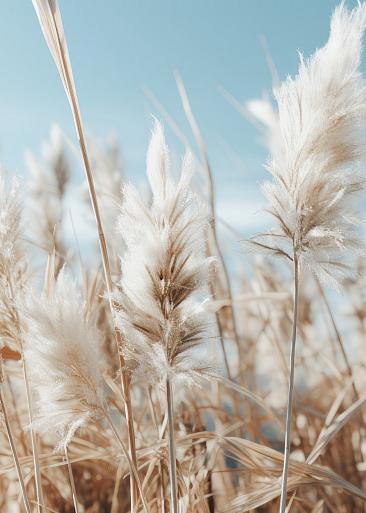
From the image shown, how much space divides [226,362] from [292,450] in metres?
0.62

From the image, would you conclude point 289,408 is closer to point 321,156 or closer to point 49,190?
point 321,156

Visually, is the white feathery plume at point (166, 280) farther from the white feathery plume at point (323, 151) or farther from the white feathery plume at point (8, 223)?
the white feathery plume at point (8, 223)

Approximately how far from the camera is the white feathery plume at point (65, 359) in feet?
2.62

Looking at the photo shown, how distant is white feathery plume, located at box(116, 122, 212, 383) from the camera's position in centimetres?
74

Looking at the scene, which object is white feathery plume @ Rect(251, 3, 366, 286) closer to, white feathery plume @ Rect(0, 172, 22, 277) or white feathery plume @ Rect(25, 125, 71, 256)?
white feathery plume @ Rect(0, 172, 22, 277)

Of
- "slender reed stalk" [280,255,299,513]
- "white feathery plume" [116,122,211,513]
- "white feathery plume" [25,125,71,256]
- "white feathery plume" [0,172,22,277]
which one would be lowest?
"slender reed stalk" [280,255,299,513]

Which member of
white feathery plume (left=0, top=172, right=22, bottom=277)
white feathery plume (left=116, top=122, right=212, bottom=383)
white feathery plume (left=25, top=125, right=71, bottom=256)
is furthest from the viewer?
white feathery plume (left=25, top=125, right=71, bottom=256)

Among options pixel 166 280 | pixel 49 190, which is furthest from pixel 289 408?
pixel 49 190

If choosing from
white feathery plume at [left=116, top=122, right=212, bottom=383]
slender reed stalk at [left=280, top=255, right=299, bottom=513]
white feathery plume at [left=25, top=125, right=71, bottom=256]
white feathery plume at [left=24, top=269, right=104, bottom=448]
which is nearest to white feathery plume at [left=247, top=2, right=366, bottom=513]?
slender reed stalk at [left=280, top=255, right=299, bottom=513]

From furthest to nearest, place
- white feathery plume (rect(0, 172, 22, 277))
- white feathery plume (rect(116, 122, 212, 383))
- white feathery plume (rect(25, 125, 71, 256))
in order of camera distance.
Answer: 1. white feathery plume (rect(25, 125, 71, 256))
2. white feathery plume (rect(0, 172, 22, 277))
3. white feathery plume (rect(116, 122, 212, 383))

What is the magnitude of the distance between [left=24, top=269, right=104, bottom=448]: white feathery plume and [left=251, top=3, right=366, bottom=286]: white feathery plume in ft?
1.01

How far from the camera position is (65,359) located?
2.62ft

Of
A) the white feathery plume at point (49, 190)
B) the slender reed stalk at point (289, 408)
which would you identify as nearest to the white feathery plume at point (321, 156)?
the slender reed stalk at point (289, 408)

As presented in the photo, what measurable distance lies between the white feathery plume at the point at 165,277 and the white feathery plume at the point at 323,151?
0.14 meters
